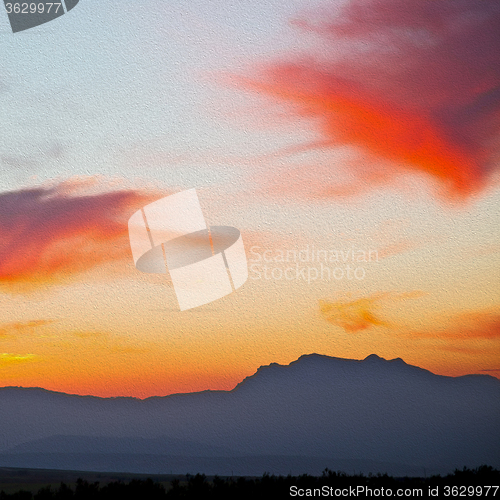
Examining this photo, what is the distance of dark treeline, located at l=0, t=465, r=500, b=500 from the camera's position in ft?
10.4

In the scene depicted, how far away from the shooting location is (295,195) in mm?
3689

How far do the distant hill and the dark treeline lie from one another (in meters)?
0.10

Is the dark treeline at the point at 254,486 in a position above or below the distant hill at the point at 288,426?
below

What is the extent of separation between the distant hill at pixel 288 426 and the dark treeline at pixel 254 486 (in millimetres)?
98

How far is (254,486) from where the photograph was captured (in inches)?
129

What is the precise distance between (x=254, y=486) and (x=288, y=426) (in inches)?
16.9

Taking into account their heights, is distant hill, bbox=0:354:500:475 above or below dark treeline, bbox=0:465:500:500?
above

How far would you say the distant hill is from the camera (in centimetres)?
350

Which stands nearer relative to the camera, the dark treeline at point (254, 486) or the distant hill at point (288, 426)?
the dark treeline at point (254, 486)

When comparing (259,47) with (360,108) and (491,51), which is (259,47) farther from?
(491,51)

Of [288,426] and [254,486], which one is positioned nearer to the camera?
[254,486]

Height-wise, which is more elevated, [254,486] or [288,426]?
[288,426]

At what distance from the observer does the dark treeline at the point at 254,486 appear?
316 cm

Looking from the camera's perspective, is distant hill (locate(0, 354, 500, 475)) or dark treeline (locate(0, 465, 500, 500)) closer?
dark treeline (locate(0, 465, 500, 500))
